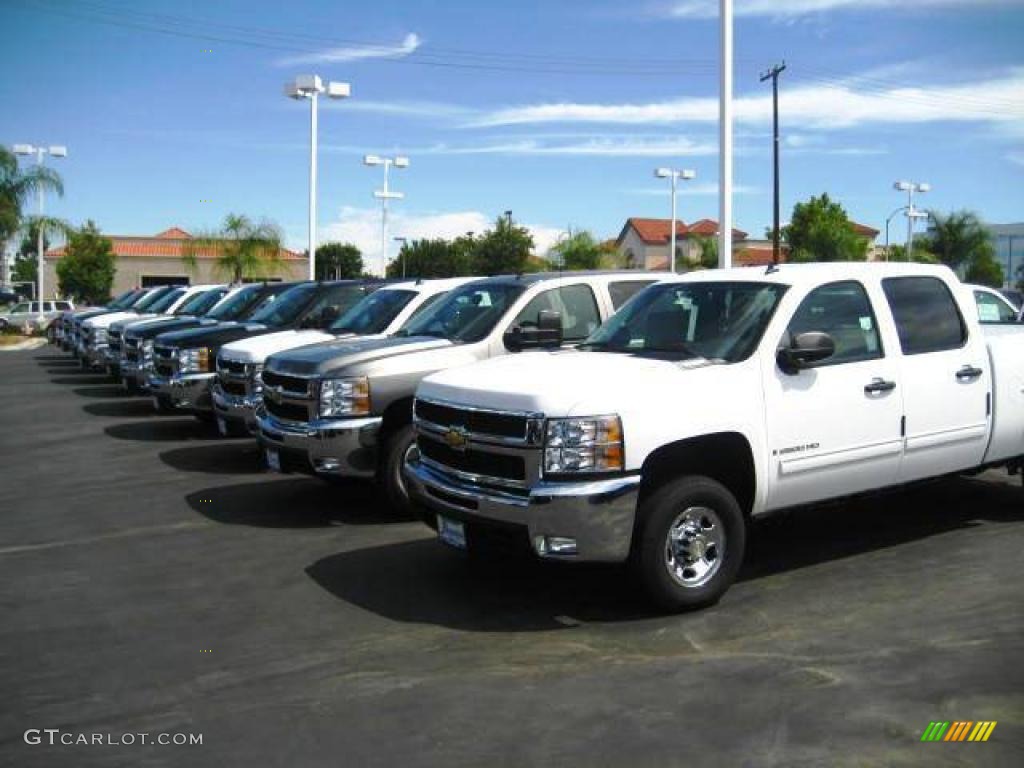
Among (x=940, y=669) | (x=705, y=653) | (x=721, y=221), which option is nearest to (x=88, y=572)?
(x=705, y=653)

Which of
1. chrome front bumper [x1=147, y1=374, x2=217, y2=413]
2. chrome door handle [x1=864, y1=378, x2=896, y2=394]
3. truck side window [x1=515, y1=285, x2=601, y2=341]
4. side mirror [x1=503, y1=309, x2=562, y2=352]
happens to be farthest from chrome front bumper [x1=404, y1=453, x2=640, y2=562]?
chrome front bumper [x1=147, y1=374, x2=217, y2=413]

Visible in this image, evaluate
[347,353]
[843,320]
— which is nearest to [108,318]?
[347,353]

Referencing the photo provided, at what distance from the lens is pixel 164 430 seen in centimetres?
1384

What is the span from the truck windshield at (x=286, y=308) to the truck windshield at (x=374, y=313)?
1571mm

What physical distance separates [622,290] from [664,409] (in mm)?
3815

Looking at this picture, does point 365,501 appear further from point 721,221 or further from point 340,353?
point 721,221

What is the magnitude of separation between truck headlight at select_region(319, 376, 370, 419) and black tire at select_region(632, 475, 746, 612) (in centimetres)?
307

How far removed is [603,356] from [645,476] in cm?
99

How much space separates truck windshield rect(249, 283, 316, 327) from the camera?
1285cm

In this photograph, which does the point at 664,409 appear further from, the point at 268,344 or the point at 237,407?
the point at 268,344

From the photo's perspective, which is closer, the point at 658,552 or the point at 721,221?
the point at 658,552

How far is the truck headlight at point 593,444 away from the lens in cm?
542

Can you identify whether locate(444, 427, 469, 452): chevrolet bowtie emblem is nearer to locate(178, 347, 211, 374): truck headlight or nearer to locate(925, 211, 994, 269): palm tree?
locate(178, 347, 211, 374): truck headlight

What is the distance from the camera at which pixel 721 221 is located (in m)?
16.4
